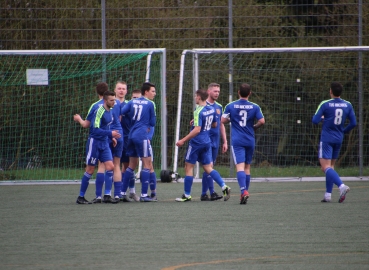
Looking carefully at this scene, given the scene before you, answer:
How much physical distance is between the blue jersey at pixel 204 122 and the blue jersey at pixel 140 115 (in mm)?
698

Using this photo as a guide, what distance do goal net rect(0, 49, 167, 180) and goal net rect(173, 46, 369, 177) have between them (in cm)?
110

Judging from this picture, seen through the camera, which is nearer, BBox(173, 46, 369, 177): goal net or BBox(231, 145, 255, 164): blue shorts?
BBox(231, 145, 255, 164): blue shorts

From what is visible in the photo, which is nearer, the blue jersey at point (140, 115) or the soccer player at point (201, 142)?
the soccer player at point (201, 142)

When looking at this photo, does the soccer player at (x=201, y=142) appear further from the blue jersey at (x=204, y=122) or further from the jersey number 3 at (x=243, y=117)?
the jersey number 3 at (x=243, y=117)

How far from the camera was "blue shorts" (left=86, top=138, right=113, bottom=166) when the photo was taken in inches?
450

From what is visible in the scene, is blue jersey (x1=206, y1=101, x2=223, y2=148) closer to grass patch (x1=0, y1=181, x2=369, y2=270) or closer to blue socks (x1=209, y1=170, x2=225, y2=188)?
blue socks (x1=209, y1=170, x2=225, y2=188)

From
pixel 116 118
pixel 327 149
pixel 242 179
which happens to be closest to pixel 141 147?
pixel 116 118

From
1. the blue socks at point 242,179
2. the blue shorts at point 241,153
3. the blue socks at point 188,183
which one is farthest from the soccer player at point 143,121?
the blue socks at point 242,179

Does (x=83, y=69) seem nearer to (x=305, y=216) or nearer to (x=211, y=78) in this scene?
(x=211, y=78)

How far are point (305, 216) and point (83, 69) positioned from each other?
8913 mm

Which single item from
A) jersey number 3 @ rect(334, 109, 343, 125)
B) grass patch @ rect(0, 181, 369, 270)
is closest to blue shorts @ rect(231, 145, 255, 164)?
grass patch @ rect(0, 181, 369, 270)

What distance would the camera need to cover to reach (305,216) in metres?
9.67

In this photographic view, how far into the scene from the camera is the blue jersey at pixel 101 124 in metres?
11.3

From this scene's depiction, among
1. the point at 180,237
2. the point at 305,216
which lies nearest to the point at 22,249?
the point at 180,237
